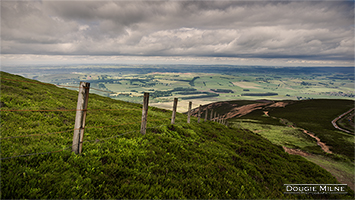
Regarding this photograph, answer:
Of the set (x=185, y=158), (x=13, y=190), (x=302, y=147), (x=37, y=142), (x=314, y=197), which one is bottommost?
(x=302, y=147)

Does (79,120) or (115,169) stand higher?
(79,120)

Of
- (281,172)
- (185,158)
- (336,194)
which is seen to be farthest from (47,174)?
(336,194)

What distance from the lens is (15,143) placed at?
7121 mm

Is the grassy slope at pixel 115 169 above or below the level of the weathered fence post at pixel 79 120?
below

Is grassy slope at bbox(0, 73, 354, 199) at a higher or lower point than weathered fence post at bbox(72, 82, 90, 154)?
lower

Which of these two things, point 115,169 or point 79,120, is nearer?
point 115,169

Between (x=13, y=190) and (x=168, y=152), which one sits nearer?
(x=13, y=190)

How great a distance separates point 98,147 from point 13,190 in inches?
145

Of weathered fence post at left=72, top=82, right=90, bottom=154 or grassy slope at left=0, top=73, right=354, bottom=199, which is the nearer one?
grassy slope at left=0, top=73, right=354, bottom=199

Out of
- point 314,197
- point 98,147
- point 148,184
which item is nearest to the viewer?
point 148,184

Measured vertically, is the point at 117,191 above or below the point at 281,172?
above

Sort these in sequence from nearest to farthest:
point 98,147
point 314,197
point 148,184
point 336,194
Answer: point 148,184
point 98,147
point 314,197
point 336,194

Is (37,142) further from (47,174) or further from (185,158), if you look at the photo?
(185,158)

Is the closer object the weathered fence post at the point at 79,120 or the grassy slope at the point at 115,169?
the grassy slope at the point at 115,169
